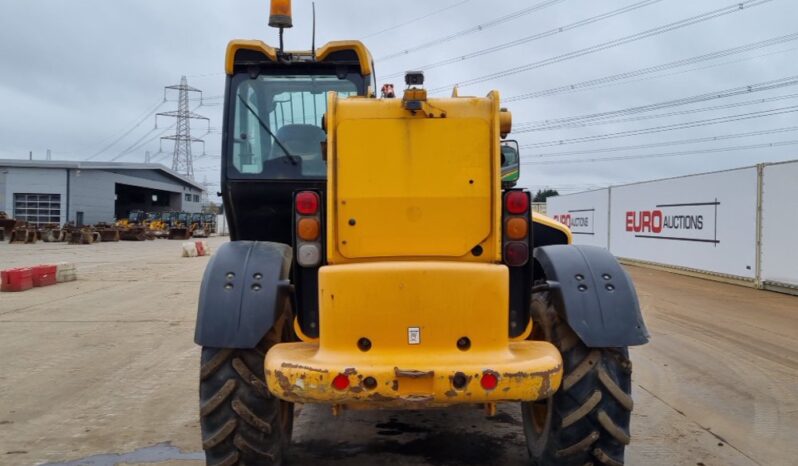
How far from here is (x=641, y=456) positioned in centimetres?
429

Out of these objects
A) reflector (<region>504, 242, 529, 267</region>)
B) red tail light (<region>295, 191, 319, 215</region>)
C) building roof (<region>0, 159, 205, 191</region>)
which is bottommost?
reflector (<region>504, 242, 529, 267</region>)

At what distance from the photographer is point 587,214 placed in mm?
26062

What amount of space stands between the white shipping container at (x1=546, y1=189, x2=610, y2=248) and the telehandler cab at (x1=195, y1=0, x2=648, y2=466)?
66.6 feet

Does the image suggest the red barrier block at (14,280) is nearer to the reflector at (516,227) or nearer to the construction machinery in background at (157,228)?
the reflector at (516,227)

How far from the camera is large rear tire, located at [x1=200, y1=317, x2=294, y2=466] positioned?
3.42 meters

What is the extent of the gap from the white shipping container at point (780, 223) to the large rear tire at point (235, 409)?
1277 cm

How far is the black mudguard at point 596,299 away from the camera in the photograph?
132 inches

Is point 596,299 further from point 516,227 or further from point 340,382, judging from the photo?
point 340,382

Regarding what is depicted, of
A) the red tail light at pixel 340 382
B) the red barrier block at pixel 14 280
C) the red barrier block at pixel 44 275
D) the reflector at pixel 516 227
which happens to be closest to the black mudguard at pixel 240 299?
the red tail light at pixel 340 382

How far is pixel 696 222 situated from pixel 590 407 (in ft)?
48.5

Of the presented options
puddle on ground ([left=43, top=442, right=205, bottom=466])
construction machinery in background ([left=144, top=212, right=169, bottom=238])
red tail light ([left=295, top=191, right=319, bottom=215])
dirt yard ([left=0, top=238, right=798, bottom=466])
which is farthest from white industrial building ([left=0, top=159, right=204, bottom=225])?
red tail light ([left=295, top=191, right=319, bottom=215])

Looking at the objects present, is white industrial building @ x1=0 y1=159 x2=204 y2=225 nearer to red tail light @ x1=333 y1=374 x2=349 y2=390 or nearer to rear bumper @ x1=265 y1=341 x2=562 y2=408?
rear bumper @ x1=265 y1=341 x2=562 y2=408

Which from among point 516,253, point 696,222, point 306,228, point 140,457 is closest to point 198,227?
point 696,222

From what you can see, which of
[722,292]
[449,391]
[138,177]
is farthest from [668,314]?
[138,177]
